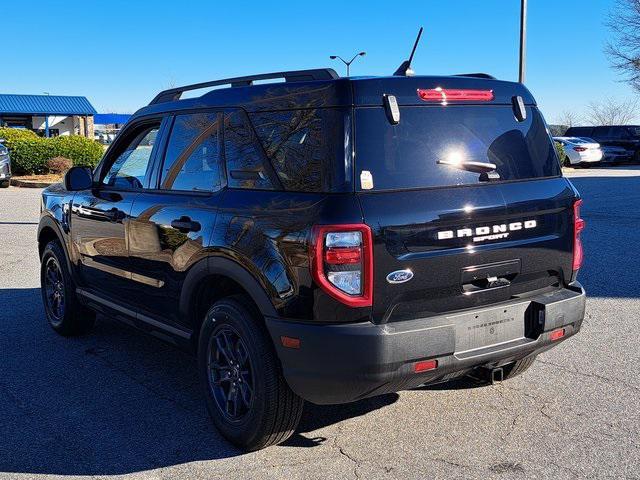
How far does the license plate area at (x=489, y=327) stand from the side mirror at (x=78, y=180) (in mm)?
3160

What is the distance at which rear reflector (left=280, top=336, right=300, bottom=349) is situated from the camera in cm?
322

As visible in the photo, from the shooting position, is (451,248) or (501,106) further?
(501,106)

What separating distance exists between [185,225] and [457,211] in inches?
62.3

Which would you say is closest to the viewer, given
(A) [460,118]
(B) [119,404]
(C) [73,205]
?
(A) [460,118]

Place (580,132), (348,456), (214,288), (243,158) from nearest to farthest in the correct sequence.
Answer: (348,456) < (243,158) < (214,288) < (580,132)

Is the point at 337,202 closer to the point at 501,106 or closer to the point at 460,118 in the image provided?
the point at 460,118

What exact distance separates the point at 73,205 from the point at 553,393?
3.84 m

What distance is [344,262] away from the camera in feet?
10.2

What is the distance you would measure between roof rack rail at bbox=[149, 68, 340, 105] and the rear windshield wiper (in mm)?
721

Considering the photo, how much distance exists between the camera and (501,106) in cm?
386

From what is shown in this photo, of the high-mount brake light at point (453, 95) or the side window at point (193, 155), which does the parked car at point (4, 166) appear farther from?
the high-mount brake light at point (453, 95)

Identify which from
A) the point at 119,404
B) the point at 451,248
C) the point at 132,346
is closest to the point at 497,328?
the point at 451,248

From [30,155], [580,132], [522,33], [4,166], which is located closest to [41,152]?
[30,155]

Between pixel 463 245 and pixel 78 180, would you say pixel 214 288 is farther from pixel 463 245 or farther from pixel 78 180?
pixel 78 180
